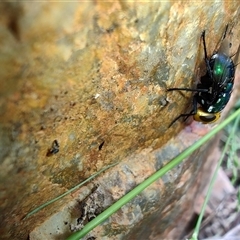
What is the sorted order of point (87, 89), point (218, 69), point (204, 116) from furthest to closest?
point (204, 116) → point (218, 69) → point (87, 89)

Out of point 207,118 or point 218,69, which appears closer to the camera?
point 218,69


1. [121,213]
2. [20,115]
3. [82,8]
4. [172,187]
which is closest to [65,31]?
[82,8]

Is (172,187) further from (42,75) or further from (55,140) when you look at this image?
(42,75)

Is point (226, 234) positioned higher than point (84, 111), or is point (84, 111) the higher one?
point (84, 111)

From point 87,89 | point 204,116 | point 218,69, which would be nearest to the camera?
point 87,89

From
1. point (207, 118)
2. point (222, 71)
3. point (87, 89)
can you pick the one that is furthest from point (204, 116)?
point (87, 89)

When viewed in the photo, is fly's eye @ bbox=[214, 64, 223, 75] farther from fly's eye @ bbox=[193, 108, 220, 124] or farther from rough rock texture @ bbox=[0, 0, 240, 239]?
fly's eye @ bbox=[193, 108, 220, 124]

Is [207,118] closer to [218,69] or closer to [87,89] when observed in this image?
[218,69]
